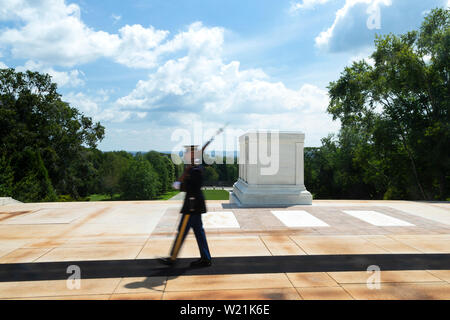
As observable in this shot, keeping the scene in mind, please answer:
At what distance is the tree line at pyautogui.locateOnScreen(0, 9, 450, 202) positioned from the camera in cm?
2192

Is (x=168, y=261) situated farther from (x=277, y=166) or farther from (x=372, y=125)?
(x=372, y=125)

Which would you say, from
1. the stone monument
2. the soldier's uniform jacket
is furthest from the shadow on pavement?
the stone monument

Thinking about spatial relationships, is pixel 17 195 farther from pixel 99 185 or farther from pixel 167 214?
pixel 99 185

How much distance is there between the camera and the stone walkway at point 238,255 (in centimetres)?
385

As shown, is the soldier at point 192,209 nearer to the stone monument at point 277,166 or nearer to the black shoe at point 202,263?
the black shoe at point 202,263

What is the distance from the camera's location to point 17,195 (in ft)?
71.5

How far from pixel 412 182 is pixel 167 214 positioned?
22.7m

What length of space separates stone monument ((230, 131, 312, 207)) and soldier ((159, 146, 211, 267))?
5.81m

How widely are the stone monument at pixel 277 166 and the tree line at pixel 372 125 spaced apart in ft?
17.9

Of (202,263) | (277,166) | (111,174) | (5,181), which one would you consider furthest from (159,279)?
(111,174)

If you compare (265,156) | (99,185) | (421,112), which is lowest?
(99,185)

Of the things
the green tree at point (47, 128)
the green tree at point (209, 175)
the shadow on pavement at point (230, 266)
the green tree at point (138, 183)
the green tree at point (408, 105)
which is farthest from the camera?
the green tree at point (138, 183)

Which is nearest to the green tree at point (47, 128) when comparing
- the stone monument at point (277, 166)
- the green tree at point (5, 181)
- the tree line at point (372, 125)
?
the tree line at point (372, 125)
